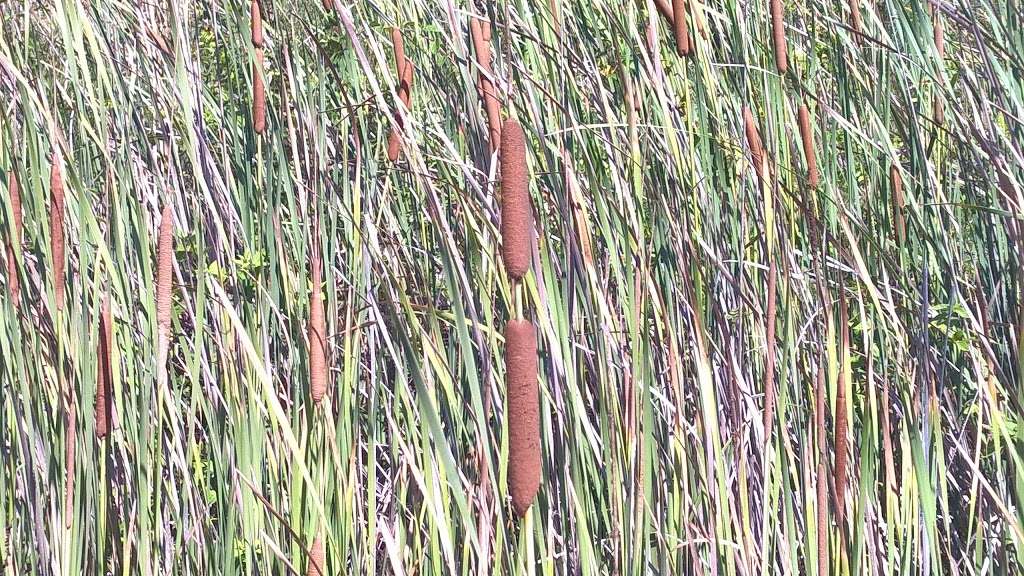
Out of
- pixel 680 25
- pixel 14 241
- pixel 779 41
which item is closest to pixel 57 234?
pixel 14 241

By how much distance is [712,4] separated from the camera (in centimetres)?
185

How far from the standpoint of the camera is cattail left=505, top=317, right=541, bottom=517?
732mm

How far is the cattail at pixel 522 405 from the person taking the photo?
73 cm

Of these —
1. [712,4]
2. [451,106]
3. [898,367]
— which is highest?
[712,4]

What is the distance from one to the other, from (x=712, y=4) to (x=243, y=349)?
109cm

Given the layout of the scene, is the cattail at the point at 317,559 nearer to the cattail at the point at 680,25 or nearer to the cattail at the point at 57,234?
the cattail at the point at 57,234

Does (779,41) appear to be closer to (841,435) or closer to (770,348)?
(770,348)

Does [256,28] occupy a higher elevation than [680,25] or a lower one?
higher

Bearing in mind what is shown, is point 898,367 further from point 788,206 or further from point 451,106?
point 451,106

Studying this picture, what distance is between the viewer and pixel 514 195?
75 cm

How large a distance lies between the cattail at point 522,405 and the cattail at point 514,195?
5cm

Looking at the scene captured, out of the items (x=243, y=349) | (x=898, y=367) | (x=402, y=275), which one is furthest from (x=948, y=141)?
(x=243, y=349)

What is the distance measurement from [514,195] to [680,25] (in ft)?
1.83

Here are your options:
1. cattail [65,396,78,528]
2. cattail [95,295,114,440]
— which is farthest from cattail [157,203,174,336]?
cattail [65,396,78,528]
